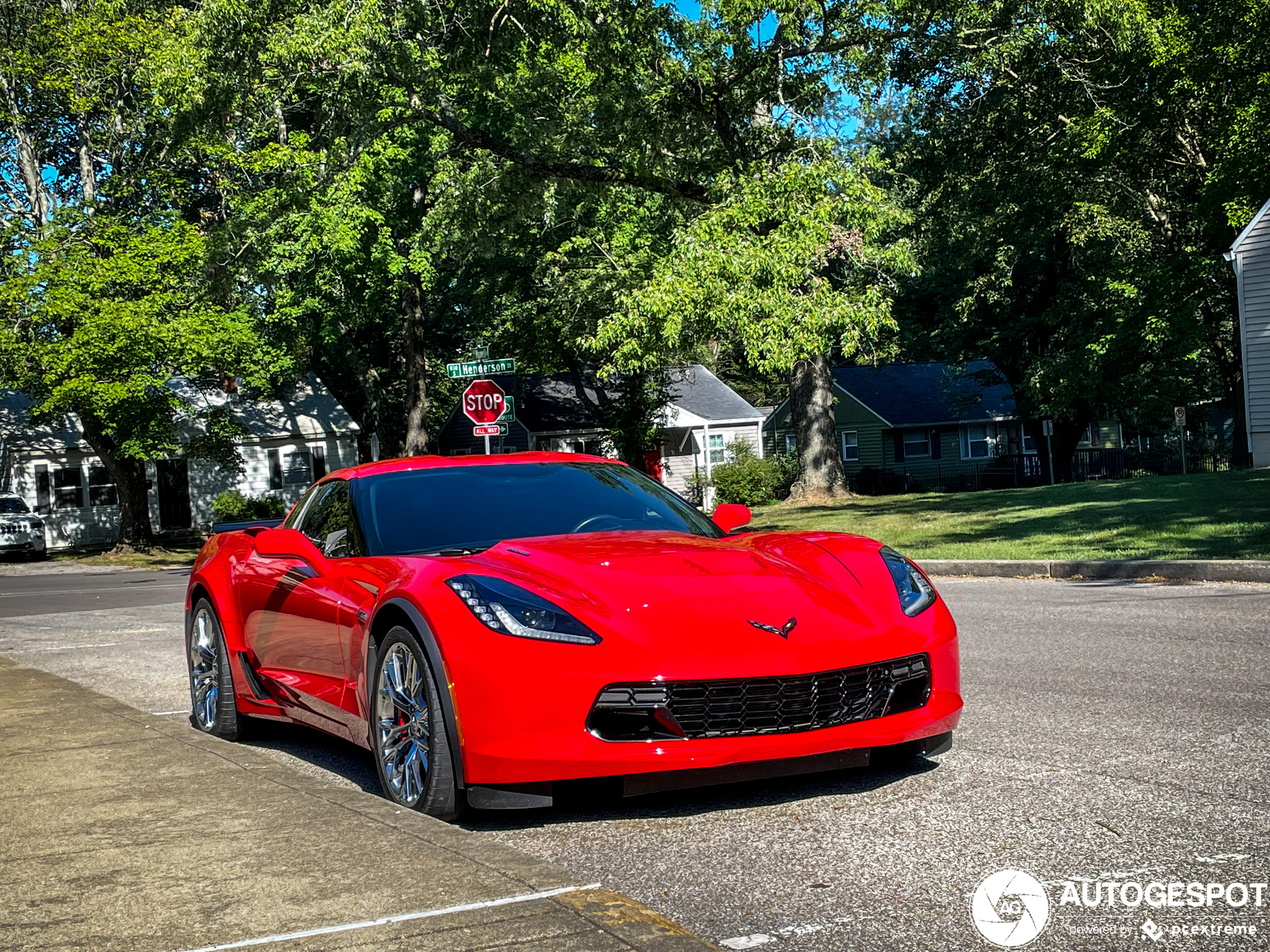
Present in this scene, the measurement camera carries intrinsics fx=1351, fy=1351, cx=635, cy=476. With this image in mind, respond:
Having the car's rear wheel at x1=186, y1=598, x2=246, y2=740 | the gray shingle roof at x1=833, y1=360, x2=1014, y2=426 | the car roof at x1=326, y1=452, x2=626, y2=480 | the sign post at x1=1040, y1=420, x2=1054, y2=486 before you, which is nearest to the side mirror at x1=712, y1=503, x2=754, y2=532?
the car roof at x1=326, y1=452, x2=626, y2=480

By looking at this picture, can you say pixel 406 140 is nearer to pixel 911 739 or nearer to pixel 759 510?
pixel 759 510

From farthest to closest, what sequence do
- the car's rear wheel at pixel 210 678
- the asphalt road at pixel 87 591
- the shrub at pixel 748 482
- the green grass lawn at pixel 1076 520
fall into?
1. the shrub at pixel 748 482
2. the asphalt road at pixel 87 591
3. the green grass lawn at pixel 1076 520
4. the car's rear wheel at pixel 210 678

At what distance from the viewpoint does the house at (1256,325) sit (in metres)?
30.2

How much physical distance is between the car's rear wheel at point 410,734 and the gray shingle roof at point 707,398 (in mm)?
49209

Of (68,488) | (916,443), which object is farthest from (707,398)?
(68,488)

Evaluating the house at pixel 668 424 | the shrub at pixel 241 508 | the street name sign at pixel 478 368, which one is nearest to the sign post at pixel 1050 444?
the house at pixel 668 424

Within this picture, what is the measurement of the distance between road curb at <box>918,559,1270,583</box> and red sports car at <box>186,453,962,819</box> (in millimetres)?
8375

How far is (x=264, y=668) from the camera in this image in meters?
6.68

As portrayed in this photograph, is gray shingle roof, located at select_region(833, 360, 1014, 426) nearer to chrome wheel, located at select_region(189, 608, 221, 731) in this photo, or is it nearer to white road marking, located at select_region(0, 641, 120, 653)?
white road marking, located at select_region(0, 641, 120, 653)

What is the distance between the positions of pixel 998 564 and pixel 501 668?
11583mm

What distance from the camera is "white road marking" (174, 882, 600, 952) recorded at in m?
3.38

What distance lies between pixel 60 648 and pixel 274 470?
39.4 meters

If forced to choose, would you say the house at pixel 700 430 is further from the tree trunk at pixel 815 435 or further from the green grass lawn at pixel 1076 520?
the green grass lawn at pixel 1076 520

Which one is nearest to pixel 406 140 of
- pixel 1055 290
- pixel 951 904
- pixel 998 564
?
pixel 1055 290
